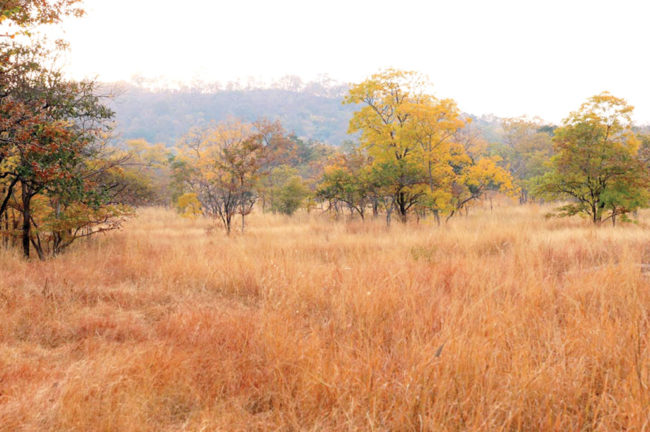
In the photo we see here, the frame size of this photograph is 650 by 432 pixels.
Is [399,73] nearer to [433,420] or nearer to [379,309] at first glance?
[379,309]

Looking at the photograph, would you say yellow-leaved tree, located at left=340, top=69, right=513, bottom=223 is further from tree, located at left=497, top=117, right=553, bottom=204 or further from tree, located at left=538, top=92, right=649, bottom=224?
tree, located at left=497, top=117, right=553, bottom=204

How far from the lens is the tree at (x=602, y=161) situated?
12141 millimetres

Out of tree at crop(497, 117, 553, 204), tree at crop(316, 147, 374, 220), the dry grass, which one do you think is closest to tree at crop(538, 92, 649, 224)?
tree at crop(316, 147, 374, 220)

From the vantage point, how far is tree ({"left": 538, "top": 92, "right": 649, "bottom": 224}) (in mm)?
12141

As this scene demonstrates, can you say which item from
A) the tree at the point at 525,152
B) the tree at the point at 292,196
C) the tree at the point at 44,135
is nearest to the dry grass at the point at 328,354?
the tree at the point at 44,135

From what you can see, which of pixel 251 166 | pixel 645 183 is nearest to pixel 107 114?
pixel 251 166

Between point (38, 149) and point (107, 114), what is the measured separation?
3780mm

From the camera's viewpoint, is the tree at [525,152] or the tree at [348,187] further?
the tree at [525,152]

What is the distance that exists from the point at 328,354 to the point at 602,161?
47.2 ft

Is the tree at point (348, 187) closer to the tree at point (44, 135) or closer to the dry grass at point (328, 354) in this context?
the tree at point (44, 135)

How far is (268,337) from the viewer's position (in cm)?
300

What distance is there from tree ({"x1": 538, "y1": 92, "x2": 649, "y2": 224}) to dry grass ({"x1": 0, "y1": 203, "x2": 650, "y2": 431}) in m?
10.0

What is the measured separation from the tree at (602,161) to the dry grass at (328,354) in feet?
32.8

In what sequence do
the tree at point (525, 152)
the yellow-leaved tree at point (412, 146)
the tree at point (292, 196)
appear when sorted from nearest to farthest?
the yellow-leaved tree at point (412, 146)
the tree at point (292, 196)
the tree at point (525, 152)
